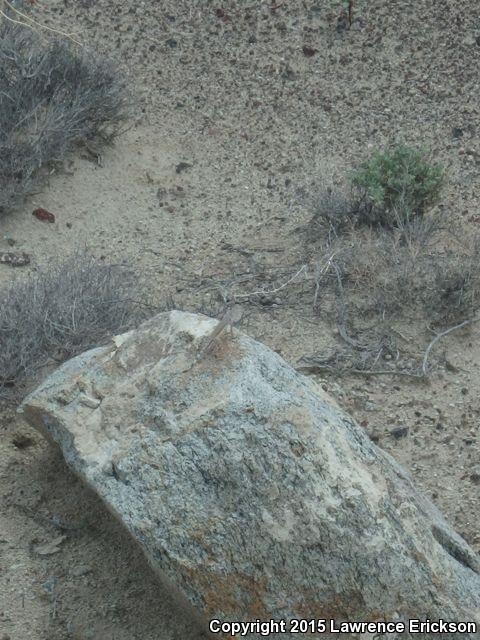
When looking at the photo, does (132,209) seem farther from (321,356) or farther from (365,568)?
(365,568)

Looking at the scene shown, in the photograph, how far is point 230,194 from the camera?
666 cm

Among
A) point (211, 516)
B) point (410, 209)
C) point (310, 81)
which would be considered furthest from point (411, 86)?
point (211, 516)

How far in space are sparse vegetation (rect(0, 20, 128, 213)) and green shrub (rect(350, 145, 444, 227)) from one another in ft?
5.78

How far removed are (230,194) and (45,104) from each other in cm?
126

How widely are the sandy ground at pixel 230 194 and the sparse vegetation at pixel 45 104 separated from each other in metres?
0.16

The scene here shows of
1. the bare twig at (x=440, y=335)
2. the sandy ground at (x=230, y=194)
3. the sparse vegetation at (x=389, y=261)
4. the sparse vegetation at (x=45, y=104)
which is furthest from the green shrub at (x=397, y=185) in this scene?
the sparse vegetation at (x=45, y=104)

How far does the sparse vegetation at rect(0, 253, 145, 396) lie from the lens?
4598 mm

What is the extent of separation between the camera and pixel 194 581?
3307 mm

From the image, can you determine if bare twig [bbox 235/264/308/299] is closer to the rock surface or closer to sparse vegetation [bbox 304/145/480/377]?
sparse vegetation [bbox 304/145/480/377]

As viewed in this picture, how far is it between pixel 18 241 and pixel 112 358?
7.81ft

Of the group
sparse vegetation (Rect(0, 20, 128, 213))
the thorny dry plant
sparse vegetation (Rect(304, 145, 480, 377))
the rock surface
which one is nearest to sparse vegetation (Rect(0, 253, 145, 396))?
the thorny dry plant

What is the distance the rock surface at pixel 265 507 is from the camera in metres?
3.27

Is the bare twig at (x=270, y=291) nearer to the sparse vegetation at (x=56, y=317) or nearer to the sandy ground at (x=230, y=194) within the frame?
the sandy ground at (x=230, y=194)

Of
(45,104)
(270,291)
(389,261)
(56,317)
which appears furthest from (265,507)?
(45,104)
